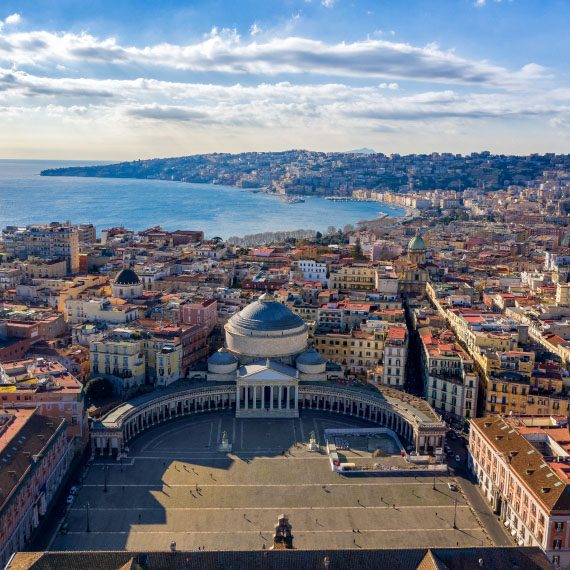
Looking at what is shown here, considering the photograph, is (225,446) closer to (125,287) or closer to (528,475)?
(528,475)

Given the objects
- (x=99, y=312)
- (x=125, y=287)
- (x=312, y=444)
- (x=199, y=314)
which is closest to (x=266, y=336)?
(x=199, y=314)

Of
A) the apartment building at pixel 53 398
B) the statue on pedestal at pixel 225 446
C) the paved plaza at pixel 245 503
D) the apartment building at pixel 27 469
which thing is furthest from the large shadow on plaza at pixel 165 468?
the apartment building at pixel 53 398

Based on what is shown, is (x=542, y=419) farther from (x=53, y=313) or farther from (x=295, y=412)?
(x=53, y=313)

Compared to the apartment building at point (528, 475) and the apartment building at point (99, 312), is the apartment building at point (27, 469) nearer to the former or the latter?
the apartment building at point (99, 312)

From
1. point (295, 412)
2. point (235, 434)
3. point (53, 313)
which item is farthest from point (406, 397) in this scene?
point (53, 313)

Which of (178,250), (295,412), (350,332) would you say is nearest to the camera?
(295,412)

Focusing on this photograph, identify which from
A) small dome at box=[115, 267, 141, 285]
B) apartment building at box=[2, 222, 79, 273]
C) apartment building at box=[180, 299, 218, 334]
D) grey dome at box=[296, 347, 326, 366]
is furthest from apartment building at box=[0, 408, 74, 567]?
apartment building at box=[2, 222, 79, 273]
